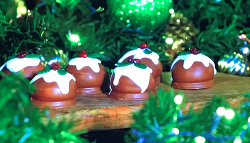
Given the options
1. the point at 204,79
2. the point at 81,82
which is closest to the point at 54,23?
the point at 81,82

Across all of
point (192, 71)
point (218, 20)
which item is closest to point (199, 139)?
point (192, 71)

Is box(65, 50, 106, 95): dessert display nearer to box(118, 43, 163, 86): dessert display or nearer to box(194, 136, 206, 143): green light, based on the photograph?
box(118, 43, 163, 86): dessert display

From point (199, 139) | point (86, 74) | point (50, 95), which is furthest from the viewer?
point (86, 74)

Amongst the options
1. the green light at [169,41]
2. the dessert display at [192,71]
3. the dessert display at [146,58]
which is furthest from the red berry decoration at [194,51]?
the green light at [169,41]

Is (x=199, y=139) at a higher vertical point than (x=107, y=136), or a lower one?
higher

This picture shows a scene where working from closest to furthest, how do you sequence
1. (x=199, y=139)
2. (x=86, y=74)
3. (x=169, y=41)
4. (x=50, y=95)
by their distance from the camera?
(x=199, y=139)
(x=50, y=95)
(x=86, y=74)
(x=169, y=41)

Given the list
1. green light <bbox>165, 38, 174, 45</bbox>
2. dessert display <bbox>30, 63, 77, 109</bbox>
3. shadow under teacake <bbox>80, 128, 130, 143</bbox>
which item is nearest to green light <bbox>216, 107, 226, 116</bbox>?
dessert display <bbox>30, 63, 77, 109</bbox>

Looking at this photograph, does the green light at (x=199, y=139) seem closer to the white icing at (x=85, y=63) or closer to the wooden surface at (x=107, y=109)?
the wooden surface at (x=107, y=109)

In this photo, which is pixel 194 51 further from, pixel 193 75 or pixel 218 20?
pixel 218 20
